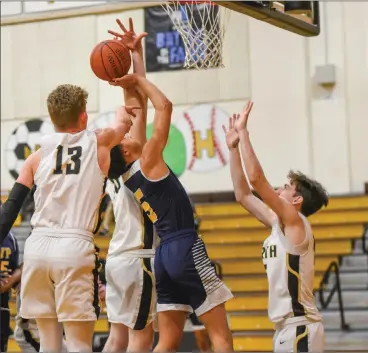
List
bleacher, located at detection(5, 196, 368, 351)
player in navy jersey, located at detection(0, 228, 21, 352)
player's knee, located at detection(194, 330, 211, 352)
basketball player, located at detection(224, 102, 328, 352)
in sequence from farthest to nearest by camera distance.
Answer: bleacher, located at detection(5, 196, 368, 351) < player's knee, located at detection(194, 330, 211, 352) < player in navy jersey, located at detection(0, 228, 21, 352) < basketball player, located at detection(224, 102, 328, 352)

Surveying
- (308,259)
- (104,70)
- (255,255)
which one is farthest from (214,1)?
(255,255)

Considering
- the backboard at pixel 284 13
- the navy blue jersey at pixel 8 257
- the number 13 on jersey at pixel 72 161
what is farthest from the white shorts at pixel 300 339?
the navy blue jersey at pixel 8 257

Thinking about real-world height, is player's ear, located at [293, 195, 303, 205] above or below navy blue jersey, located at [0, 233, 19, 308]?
above

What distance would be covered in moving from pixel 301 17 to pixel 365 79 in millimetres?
5313

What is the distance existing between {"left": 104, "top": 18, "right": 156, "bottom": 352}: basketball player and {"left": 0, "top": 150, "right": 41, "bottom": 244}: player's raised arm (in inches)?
33.0

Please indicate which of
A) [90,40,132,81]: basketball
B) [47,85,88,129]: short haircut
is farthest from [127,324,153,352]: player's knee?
[90,40,132,81]: basketball

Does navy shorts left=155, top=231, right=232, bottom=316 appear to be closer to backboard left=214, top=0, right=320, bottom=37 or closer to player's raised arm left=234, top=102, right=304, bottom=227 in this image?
player's raised arm left=234, top=102, right=304, bottom=227

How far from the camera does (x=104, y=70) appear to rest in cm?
556

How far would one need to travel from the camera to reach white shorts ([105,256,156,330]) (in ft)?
18.3

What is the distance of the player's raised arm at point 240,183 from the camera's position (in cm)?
575

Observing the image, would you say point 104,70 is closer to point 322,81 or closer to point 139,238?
point 139,238

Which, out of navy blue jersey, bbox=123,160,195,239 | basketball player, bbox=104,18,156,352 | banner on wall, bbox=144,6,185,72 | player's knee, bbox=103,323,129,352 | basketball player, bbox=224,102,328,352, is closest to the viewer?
navy blue jersey, bbox=123,160,195,239

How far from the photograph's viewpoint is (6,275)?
7473 millimetres

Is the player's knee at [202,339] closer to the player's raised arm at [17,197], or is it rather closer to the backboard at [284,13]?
the backboard at [284,13]
